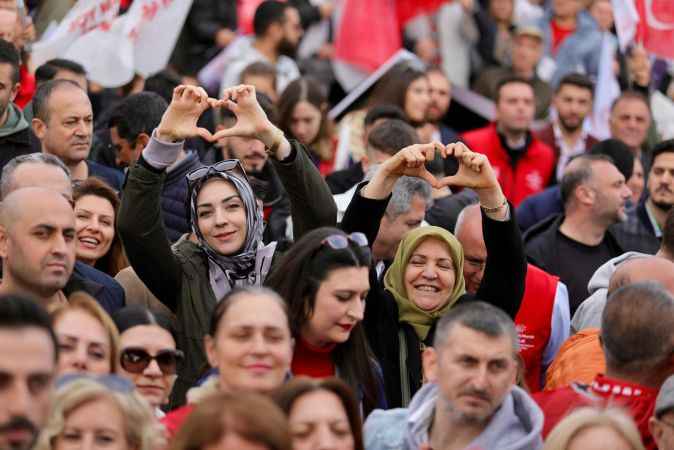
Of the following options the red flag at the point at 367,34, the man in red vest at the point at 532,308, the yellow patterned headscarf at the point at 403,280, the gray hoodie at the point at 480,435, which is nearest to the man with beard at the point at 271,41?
the red flag at the point at 367,34

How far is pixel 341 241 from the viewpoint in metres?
7.44

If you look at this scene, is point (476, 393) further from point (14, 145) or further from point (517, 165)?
point (517, 165)

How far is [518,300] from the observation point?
8.23 metres

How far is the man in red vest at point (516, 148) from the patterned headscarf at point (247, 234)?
5.28 metres

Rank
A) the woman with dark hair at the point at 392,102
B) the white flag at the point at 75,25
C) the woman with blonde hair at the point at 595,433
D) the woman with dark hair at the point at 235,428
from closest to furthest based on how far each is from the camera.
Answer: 1. the woman with dark hair at the point at 235,428
2. the woman with blonde hair at the point at 595,433
3. the white flag at the point at 75,25
4. the woman with dark hair at the point at 392,102

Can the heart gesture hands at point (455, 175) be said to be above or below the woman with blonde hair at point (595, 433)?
above

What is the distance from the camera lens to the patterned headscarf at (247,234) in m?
8.06

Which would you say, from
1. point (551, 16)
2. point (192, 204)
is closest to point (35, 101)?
point (192, 204)

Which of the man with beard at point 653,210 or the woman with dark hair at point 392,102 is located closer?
the man with beard at point 653,210

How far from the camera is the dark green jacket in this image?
7789 millimetres

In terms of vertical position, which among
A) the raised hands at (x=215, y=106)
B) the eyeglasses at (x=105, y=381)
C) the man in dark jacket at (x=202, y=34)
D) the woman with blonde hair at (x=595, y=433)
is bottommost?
the woman with blonde hair at (x=595, y=433)

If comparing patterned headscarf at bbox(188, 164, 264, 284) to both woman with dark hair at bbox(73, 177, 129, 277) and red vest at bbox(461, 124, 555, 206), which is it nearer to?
woman with dark hair at bbox(73, 177, 129, 277)

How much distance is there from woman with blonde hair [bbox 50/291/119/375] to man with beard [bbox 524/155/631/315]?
14.0 ft

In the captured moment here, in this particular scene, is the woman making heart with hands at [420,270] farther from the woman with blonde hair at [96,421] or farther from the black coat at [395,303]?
the woman with blonde hair at [96,421]
